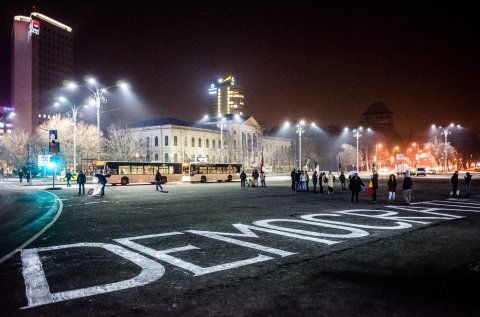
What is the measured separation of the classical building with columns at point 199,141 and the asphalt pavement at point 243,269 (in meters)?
68.8

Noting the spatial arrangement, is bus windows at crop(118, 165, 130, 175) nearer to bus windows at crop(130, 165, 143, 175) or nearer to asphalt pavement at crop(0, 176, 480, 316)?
bus windows at crop(130, 165, 143, 175)

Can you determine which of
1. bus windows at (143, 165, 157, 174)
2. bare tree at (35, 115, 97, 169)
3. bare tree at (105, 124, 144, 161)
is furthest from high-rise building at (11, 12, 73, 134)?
bus windows at (143, 165, 157, 174)

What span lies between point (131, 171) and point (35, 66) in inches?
4842

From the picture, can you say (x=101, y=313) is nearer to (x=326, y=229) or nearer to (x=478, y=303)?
(x=478, y=303)

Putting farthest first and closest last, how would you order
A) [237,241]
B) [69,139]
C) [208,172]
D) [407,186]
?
[69,139] < [208,172] < [407,186] < [237,241]

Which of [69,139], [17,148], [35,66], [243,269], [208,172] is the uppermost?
[35,66]

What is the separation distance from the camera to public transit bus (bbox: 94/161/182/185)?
38.2m

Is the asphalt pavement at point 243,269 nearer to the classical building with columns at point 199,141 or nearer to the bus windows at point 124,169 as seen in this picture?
the bus windows at point 124,169

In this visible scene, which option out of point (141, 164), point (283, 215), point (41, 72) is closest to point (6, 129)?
point (41, 72)

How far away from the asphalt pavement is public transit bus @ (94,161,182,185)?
2742 centimetres

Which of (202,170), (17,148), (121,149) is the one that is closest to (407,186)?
(202,170)

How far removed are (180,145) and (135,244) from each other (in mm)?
81186

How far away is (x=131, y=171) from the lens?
40.3 m

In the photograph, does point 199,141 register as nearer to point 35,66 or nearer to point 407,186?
point 407,186
